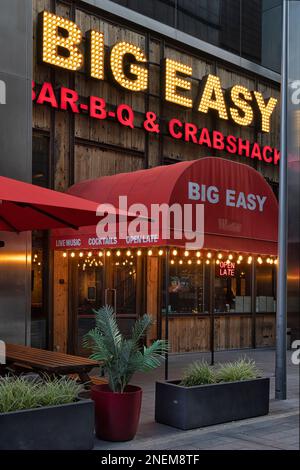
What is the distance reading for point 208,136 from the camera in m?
16.1

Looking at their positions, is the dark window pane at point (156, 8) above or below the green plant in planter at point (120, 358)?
above

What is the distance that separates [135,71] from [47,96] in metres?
2.48

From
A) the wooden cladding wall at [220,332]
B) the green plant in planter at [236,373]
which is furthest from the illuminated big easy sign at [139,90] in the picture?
the green plant in planter at [236,373]

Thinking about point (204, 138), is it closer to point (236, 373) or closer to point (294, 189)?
point (236, 373)

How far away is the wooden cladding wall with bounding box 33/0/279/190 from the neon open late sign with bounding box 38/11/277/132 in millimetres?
249

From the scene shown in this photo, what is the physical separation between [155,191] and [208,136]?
579 cm

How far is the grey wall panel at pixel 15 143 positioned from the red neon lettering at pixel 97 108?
2011 mm

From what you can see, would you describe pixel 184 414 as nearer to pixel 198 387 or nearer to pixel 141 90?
pixel 198 387

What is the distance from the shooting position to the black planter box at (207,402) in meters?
7.66

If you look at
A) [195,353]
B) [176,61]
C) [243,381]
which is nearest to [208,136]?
[176,61]

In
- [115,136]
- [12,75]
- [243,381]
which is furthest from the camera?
[115,136]

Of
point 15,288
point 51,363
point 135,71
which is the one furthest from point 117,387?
point 135,71

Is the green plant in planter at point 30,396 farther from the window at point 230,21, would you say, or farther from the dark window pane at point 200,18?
the dark window pane at point 200,18

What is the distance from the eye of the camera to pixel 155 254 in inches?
558
